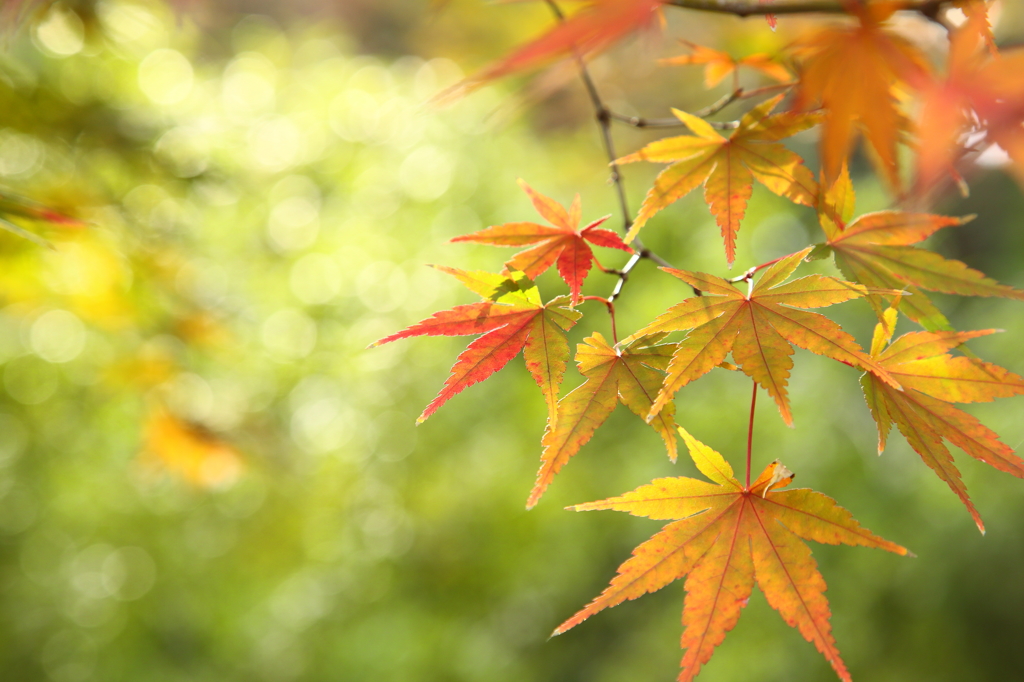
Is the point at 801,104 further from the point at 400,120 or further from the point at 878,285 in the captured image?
the point at 400,120

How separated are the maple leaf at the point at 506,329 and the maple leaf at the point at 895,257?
23cm

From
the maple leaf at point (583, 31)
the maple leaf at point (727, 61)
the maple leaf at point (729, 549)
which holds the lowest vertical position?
the maple leaf at point (729, 549)

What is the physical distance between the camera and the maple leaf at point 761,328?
423mm

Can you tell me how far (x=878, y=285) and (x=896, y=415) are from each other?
0.38 ft

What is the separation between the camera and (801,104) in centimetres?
50

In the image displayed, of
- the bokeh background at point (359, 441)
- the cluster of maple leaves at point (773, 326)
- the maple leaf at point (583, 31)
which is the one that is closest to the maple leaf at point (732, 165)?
the cluster of maple leaves at point (773, 326)

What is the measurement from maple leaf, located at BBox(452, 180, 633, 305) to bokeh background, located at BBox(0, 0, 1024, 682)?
1.35m

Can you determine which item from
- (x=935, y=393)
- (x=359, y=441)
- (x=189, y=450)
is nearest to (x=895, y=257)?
(x=935, y=393)

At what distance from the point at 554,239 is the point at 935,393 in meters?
0.31

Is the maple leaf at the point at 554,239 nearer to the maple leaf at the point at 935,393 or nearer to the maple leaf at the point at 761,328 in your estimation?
the maple leaf at the point at 761,328

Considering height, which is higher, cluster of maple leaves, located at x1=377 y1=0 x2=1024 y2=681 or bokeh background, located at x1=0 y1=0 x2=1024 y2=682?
cluster of maple leaves, located at x1=377 y1=0 x2=1024 y2=681

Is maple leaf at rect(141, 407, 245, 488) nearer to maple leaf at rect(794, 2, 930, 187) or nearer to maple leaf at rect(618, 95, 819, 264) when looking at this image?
maple leaf at rect(618, 95, 819, 264)

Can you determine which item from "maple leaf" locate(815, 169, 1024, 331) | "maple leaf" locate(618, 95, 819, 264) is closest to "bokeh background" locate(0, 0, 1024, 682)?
"maple leaf" locate(618, 95, 819, 264)

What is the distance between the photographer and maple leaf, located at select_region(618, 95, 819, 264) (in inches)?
19.7
